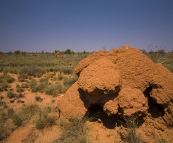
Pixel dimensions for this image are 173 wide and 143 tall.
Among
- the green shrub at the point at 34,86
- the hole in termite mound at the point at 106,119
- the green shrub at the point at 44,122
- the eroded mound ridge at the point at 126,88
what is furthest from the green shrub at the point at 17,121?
the green shrub at the point at 34,86

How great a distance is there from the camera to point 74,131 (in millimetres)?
3348

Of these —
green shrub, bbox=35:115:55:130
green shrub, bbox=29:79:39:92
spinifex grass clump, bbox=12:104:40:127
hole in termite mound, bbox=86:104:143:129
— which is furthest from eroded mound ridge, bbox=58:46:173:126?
green shrub, bbox=29:79:39:92

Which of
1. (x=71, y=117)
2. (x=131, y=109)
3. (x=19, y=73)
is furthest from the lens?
(x=19, y=73)

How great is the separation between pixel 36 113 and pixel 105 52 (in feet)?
10.3

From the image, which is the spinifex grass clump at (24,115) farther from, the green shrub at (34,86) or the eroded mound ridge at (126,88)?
the green shrub at (34,86)

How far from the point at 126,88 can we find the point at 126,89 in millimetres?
37

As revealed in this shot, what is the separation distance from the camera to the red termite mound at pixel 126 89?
3119 mm

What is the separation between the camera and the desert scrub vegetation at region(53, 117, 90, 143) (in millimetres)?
3102

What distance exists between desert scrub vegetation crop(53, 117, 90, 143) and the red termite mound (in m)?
0.19

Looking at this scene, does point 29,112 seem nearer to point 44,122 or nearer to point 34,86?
point 44,122

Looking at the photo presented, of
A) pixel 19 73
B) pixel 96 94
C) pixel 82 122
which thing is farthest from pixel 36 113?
pixel 19 73

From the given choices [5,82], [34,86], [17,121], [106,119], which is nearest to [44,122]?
[17,121]

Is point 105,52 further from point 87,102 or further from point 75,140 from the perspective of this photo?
point 75,140

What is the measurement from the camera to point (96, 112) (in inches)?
158
